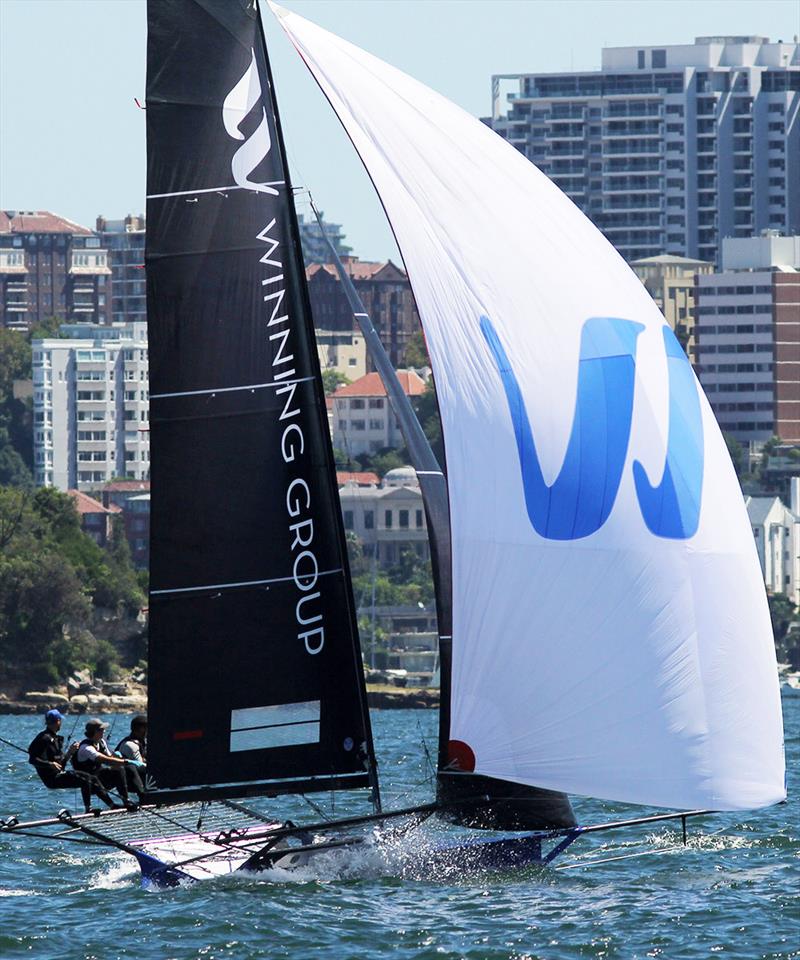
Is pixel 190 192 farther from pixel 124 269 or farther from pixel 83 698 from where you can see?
pixel 124 269

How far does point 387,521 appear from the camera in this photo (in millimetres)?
97875

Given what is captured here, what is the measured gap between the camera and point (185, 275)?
44.7 ft

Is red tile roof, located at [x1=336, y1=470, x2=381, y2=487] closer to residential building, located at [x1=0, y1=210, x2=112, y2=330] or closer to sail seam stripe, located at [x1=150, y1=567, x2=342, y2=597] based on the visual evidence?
residential building, located at [x1=0, y1=210, x2=112, y2=330]

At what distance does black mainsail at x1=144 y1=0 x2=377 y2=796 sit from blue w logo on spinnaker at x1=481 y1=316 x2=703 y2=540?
120 cm

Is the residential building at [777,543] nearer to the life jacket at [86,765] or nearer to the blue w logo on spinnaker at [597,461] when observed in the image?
the life jacket at [86,765]

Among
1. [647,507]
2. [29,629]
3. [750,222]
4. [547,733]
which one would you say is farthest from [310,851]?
[750,222]

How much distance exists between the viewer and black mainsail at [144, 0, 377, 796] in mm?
13594

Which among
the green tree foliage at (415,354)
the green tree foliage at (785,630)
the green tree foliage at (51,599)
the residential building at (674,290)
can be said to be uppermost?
the residential building at (674,290)

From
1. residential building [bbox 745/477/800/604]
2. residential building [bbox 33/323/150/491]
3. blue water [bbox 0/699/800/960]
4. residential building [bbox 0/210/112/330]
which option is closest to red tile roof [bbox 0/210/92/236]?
residential building [bbox 0/210/112/330]

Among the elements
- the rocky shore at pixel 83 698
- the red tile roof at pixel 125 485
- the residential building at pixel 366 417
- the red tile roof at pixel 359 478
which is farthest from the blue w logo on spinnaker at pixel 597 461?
the residential building at pixel 366 417

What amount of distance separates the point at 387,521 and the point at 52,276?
60866 millimetres

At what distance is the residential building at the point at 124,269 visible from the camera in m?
154

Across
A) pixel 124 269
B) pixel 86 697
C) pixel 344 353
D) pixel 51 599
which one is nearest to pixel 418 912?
pixel 86 697

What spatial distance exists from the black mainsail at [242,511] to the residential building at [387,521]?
8324cm
